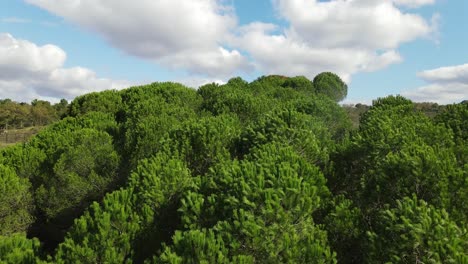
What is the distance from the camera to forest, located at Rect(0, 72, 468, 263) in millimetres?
12844

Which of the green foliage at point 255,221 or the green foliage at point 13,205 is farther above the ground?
the green foliage at point 255,221

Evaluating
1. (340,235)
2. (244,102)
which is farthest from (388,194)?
(244,102)

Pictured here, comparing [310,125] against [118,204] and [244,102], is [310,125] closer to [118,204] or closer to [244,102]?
[244,102]

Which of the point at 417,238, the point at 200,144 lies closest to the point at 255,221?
the point at 417,238

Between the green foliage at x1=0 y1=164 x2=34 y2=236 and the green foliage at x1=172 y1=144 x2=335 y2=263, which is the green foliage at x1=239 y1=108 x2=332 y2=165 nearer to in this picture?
the green foliage at x1=172 y1=144 x2=335 y2=263

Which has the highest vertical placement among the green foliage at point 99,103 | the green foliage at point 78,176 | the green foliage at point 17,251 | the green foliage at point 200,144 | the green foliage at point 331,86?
the green foliage at point 331,86

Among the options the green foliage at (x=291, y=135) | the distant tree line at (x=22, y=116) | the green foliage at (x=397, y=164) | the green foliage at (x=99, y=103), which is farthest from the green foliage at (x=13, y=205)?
the distant tree line at (x=22, y=116)

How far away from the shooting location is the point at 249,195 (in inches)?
540

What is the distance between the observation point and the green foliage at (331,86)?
237 ft

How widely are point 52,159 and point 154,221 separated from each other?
56.4 feet

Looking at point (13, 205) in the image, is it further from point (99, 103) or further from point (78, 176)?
point (99, 103)

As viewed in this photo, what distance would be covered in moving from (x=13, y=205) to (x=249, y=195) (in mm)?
19841

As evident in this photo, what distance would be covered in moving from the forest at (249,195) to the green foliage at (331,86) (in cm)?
4216

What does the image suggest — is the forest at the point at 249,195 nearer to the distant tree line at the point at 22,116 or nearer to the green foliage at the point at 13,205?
the green foliage at the point at 13,205
